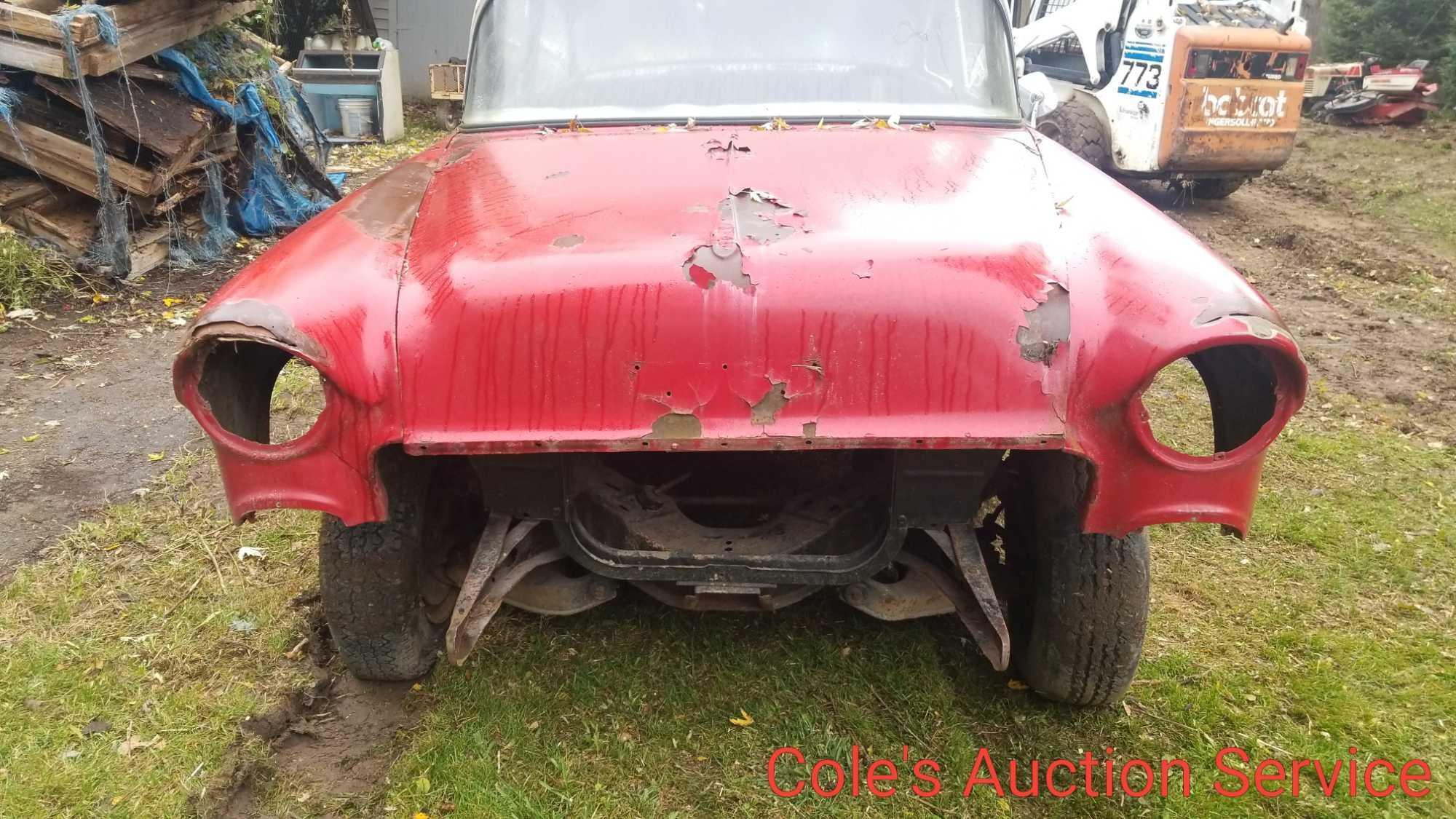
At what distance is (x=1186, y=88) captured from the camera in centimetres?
762

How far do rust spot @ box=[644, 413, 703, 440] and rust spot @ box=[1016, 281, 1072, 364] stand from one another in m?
0.65

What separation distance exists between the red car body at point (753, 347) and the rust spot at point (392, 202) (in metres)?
0.20

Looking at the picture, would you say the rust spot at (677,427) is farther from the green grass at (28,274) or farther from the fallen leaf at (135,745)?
the green grass at (28,274)

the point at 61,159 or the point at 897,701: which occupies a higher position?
the point at 61,159

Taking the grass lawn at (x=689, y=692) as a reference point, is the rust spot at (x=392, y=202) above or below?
above

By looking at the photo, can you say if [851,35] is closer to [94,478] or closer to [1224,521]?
[1224,521]

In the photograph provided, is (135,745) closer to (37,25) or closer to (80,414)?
(80,414)

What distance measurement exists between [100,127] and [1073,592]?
6.06m

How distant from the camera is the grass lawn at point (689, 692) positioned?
229cm

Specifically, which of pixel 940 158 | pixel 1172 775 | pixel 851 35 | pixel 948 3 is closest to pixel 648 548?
pixel 940 158

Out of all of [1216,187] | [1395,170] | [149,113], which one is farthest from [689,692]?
[1395,170]

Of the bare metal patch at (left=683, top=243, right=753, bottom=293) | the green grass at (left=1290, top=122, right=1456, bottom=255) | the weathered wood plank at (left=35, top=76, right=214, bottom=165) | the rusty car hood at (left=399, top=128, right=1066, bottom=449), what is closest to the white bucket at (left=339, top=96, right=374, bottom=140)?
the weathered wood plank at (left=35, top=76, right=214, bottom=165)

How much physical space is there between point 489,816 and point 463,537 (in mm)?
774

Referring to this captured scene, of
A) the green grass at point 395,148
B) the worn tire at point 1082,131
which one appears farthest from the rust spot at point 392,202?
the worn tire at point 1082,131
